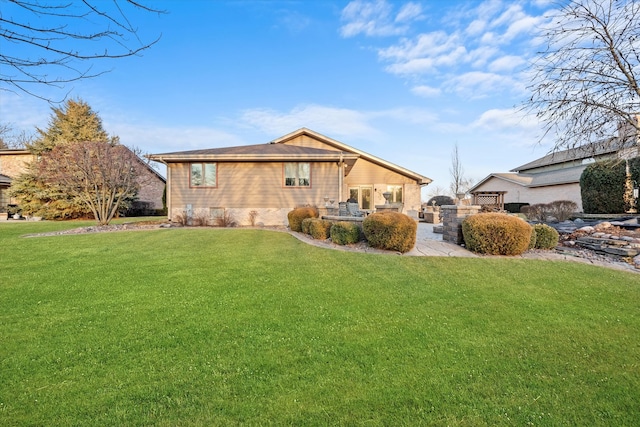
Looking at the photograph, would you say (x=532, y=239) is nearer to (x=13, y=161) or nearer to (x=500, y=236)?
(x=500, y=236)

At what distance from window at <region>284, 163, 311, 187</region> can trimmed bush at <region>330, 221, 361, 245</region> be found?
21.4ft

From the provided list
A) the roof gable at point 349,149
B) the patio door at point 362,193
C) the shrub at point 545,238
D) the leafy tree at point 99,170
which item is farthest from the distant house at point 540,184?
the leafy tree at point 99,170

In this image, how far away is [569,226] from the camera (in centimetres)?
1014

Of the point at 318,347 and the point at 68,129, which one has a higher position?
the point at 68,129

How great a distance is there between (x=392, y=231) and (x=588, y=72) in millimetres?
4848

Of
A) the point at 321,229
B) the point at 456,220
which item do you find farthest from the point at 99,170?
the point at 456,220

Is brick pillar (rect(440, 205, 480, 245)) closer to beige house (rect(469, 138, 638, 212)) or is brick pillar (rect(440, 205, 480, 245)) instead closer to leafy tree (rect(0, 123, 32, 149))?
beige house (rect(469, 138, 638, 212))

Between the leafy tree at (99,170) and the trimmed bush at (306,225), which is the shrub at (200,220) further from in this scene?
the trimmed bush at (306,225)

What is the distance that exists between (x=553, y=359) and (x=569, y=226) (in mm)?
9853

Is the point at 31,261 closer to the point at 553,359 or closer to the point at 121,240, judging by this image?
the point at 121,240

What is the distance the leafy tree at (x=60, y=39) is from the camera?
2.33m

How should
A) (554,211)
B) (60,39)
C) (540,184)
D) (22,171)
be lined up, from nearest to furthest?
(60,39), (554,211), (540,184), (22,171)

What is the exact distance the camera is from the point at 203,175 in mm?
14625

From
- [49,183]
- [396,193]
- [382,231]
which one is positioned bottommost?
[382,231]
